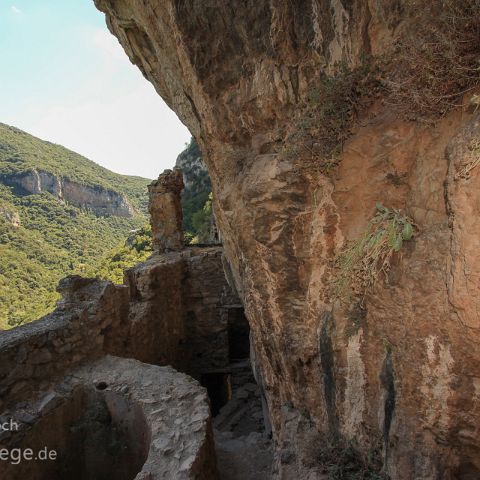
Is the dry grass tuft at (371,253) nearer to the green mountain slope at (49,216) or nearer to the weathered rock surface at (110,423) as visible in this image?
the weathered rock surface at (110,423)

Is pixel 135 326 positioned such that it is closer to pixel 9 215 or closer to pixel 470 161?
pixel 470 161

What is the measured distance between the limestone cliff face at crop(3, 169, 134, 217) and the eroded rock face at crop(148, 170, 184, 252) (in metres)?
41.4

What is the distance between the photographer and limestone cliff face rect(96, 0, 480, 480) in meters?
2.53

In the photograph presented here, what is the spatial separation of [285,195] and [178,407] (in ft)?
9.21

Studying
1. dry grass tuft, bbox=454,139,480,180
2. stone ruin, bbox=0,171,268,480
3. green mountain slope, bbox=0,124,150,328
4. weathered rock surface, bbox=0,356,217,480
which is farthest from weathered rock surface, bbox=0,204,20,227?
dry grass tuft, bbox=454,139,480,180

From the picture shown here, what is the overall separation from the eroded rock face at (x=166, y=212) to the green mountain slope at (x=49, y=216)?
15.8 metres

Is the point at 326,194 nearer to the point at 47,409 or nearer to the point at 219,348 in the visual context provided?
the point at 47,409

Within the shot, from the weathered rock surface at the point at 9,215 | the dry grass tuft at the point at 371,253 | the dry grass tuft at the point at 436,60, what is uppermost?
the weathered rock surface at the point at 9,215

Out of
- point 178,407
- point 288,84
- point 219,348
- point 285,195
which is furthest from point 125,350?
point 288,84

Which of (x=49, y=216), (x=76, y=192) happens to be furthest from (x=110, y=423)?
(x=76, y=192)

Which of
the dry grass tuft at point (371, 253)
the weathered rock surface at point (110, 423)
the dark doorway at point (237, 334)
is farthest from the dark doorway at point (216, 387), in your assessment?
the dry grass tuft at point (371, 253)

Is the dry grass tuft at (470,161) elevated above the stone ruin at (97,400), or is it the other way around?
the dry grass tuft at (470,161)

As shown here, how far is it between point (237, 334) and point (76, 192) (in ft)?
162

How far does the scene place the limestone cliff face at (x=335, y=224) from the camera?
8.31 feet
